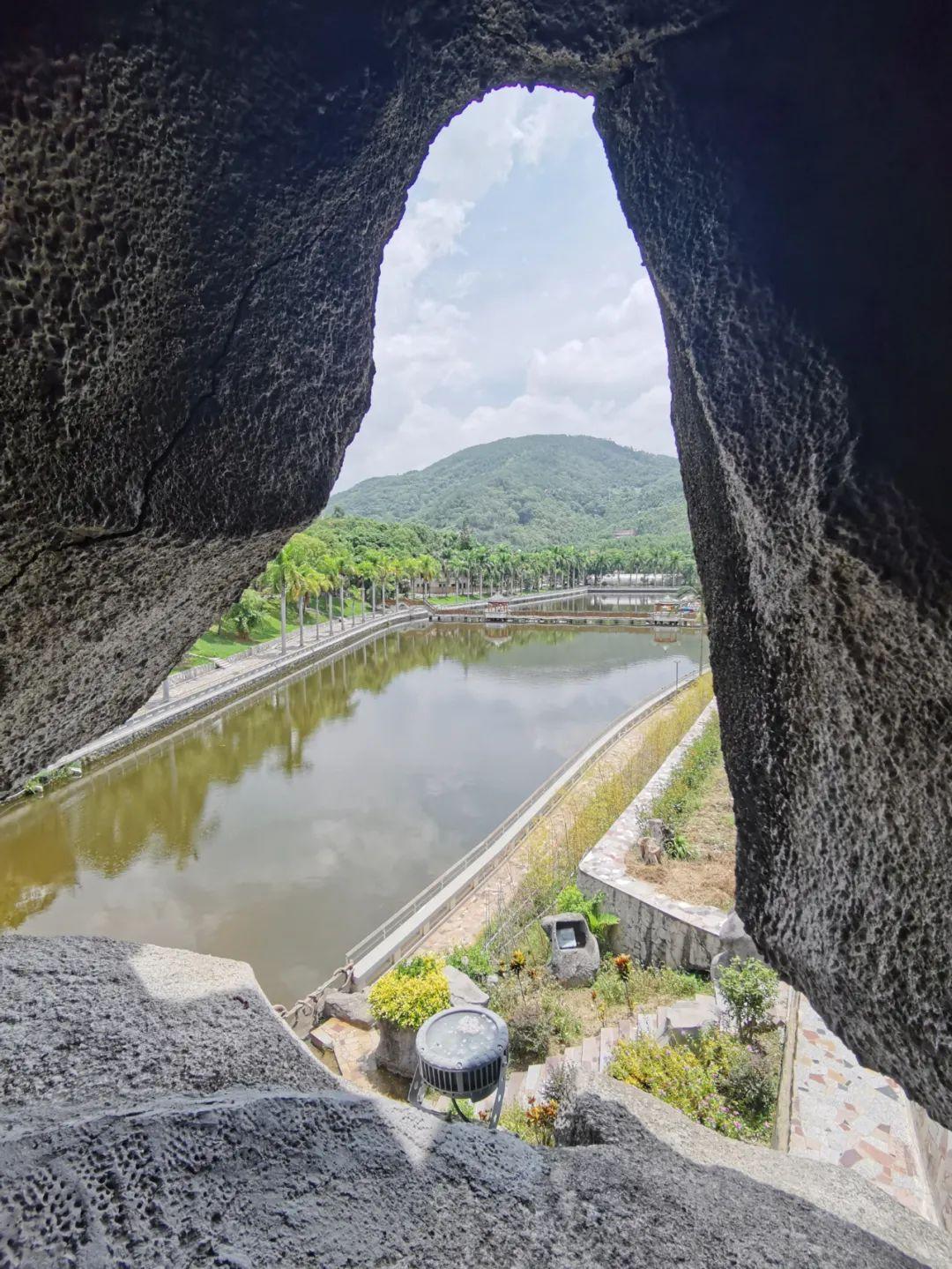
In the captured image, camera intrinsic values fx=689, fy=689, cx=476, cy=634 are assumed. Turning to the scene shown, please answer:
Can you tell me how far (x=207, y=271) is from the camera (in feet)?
5.88

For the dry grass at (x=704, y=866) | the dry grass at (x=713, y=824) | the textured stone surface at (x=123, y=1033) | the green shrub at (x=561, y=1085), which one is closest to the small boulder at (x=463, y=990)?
the green shrub at (x=561, y=1085)

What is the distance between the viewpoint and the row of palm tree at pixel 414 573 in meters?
43.1

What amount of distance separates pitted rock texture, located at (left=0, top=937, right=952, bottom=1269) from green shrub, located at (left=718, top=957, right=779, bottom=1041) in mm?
4172

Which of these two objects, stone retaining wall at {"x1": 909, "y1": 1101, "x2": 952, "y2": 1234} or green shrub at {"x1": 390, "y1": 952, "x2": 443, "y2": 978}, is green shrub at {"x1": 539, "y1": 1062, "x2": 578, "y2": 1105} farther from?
stone retaining wall at {"x1": 909, "y1": 1101, "x2": 952, "y2": 1234}

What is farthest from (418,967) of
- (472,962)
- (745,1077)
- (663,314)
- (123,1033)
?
(663,314)

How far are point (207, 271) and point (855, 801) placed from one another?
2271 mm

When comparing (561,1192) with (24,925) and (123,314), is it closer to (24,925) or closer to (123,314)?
(123,314)

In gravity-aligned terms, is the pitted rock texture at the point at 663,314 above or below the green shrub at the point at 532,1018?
above

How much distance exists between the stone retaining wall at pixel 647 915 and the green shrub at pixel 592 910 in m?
0.12

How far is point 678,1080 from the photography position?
6.39m

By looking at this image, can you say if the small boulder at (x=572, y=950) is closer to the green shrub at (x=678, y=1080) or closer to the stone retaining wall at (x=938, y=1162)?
the green shrub at (x=678, y=1080)

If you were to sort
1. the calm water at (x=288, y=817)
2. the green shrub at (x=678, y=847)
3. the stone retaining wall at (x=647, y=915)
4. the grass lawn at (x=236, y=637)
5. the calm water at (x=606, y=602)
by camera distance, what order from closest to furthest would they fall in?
the stone retaining wall at (x=647, y=915), the green shrub at (x=678, y=847), the calm water at (x=288, y=817), the grass lawn at (x=236, y=637), the calm water at (x=606, y=602)

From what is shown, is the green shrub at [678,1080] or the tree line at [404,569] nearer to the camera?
the green shrub at [678,1080]

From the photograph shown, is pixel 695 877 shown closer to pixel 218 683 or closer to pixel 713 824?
pixel 713 824
